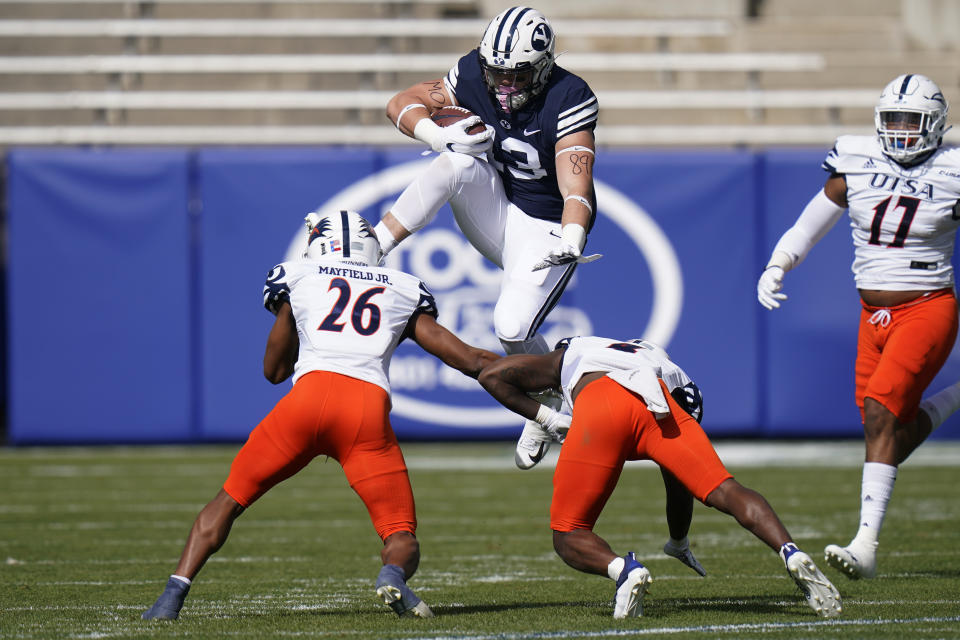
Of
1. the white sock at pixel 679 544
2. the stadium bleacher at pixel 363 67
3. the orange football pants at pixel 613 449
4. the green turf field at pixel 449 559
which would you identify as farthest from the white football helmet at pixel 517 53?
the stadium bleacher at pixel 363 67

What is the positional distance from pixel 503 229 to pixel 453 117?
52 centimetres

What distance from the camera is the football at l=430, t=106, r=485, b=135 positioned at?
5527mm

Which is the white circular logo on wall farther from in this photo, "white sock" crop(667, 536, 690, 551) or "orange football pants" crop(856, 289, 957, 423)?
"white sock" crop(667, 536, 690, 551)

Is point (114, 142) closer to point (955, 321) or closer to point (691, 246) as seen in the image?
point (691, 246)

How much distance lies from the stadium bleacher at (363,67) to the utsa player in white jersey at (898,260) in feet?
26.2

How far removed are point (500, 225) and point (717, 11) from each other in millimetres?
10884

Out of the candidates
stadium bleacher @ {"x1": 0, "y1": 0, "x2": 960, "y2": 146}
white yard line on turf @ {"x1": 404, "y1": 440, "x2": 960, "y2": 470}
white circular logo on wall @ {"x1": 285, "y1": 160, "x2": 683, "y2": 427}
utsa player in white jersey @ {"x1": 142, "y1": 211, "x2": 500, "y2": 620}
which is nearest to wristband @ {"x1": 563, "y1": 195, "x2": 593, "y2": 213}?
utsa player in white jersey @ {"x1": 142, "y1": 211, "x2": 500, "y2": 620}

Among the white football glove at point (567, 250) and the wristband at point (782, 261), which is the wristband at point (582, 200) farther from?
the wristband at point (782, 261)

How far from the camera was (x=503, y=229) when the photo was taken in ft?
18.9

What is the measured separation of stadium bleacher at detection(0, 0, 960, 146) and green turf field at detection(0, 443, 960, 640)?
4098 millimetres

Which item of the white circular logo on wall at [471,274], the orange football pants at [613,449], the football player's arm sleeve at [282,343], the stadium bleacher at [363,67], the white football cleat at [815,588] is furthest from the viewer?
the stadium bleacher at [363,67]

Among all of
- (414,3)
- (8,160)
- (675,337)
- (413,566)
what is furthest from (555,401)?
(414,3)

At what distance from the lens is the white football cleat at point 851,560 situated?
A: 4.75m

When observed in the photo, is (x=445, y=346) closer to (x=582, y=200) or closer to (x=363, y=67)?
(x=582, y=200)
